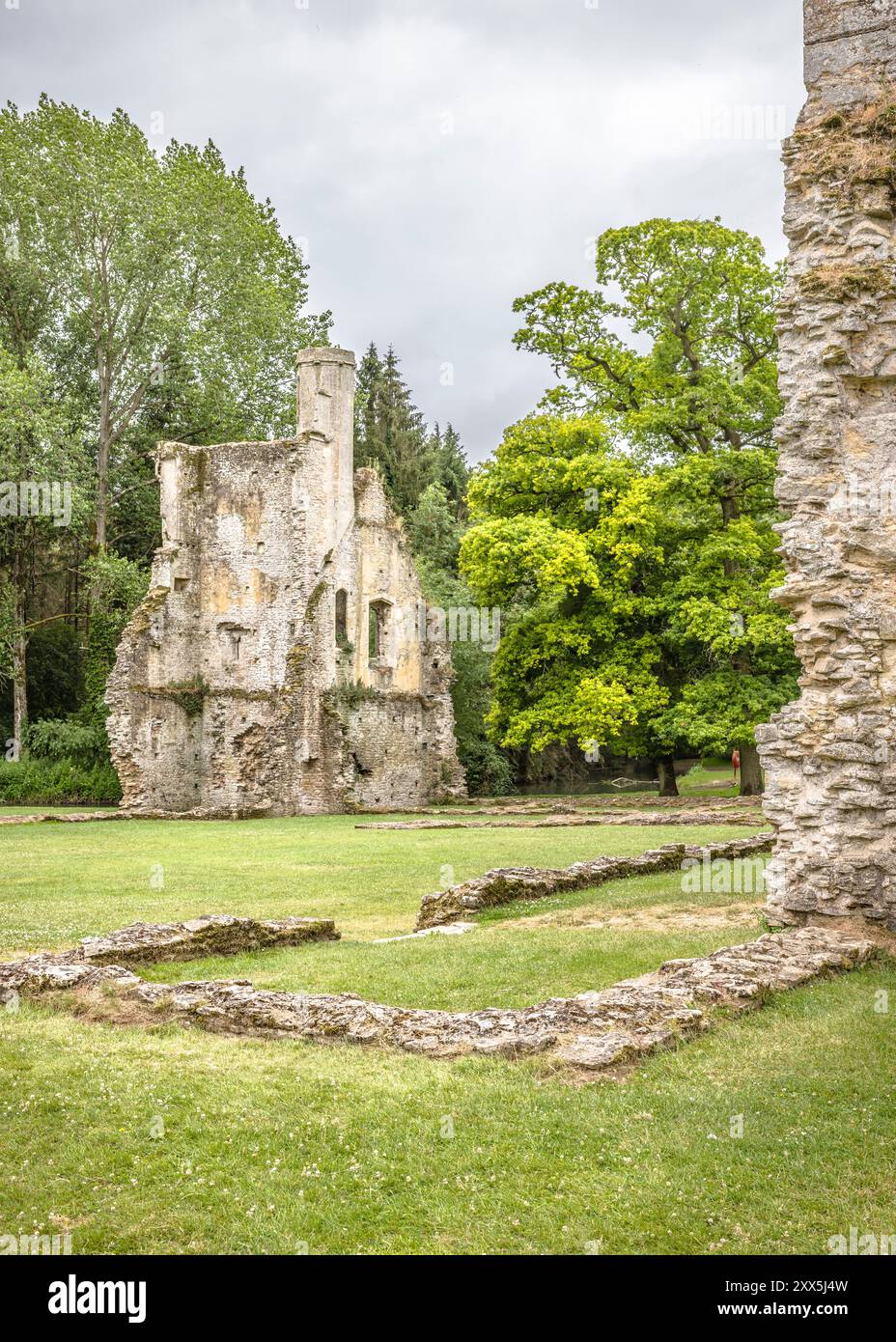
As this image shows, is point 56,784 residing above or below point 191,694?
below

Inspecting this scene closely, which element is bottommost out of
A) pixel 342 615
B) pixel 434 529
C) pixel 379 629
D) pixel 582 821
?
pixel 582 821

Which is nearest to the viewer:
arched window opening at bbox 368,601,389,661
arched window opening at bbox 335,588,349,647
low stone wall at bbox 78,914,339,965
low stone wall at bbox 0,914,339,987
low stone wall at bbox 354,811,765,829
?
low stone wall at bbox 0,914,339,987

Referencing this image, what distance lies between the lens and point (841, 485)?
12.7 metres

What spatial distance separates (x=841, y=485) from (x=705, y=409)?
78.6 ft

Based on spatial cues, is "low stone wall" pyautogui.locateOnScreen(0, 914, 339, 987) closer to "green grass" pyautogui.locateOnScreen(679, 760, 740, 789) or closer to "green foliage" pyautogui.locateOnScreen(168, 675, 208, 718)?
"green grass" pyautogui.locateOnScreen(679, 760, 740, 789)

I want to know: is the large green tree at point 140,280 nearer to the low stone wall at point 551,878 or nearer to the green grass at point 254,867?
the green grass at point 254,867

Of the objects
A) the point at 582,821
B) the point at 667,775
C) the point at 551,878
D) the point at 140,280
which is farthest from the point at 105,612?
the point at 551,878

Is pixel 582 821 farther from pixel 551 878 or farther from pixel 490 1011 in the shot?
pixel 490 1011

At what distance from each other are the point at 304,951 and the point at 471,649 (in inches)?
1409

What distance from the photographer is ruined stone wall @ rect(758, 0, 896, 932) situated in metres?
12.2

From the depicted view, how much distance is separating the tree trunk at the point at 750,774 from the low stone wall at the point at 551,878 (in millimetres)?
14591

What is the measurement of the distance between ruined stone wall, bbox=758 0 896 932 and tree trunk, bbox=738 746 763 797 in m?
23.3

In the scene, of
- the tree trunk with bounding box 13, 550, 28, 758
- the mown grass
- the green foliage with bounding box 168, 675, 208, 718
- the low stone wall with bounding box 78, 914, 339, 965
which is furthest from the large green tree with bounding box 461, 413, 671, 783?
the mown grass

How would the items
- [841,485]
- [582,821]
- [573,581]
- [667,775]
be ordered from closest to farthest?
1. [841,485]
2. [582,821]
3. [573,581]
4. [667,775]
